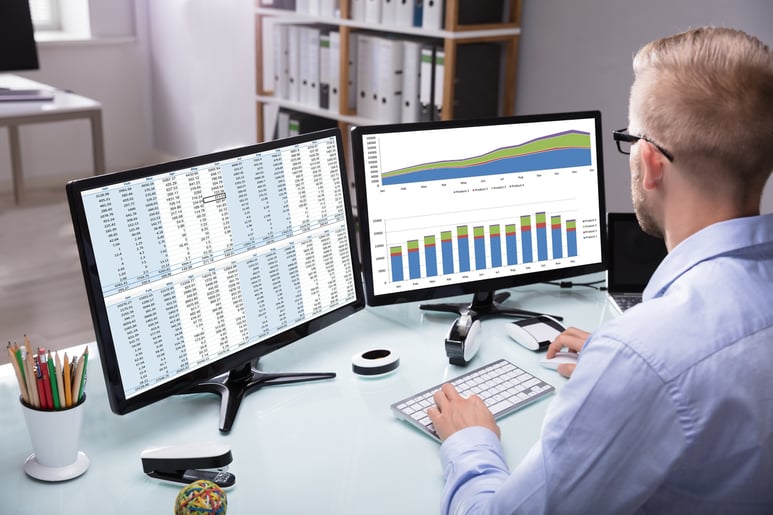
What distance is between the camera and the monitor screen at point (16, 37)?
12.6 feet

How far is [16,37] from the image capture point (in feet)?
12.8

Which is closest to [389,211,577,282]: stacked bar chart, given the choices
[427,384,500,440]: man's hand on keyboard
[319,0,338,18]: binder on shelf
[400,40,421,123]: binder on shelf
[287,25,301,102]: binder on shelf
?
[427,384,500,440]: man's hand on keyboard

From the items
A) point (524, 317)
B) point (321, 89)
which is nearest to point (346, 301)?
point (524, 317)

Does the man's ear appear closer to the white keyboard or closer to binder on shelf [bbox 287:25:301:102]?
the white keyboard

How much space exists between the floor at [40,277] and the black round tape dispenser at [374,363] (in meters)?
2.01

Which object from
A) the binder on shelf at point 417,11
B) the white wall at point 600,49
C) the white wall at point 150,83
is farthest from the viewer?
the white wall at point 150,83

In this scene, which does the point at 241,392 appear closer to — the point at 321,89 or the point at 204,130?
the point at 321,89

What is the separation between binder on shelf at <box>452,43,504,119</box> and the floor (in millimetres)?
1772

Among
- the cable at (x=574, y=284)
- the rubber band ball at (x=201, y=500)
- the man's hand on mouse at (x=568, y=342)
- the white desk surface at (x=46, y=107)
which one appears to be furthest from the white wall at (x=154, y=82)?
the rubber band ball at (x=201, y=500)

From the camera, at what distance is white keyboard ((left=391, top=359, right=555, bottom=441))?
4.52 feet

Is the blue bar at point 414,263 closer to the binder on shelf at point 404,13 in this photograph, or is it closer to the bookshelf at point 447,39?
the bookshelf at point 447,39

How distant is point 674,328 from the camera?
0.93 meters

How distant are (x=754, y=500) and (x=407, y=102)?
103 inches

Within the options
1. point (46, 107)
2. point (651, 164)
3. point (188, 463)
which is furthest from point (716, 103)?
point (46, 107)
